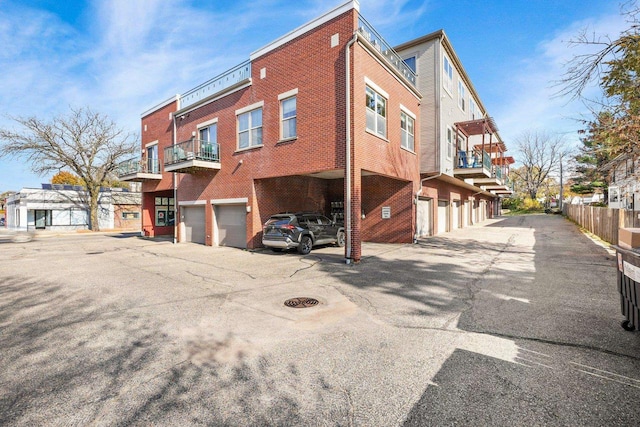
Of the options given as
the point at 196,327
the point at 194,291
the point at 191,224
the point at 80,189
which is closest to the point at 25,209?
the point at 80,189

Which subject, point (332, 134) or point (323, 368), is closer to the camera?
point (323, 368)

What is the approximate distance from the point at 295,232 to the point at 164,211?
48.9ft

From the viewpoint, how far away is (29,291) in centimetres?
687

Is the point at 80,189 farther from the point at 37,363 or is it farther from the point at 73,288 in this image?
the point at 37,363

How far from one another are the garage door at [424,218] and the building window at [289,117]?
27.4 feet

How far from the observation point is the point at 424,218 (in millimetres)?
17438

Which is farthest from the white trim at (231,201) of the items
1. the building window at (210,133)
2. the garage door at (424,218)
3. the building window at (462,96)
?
the building window at (462,96)

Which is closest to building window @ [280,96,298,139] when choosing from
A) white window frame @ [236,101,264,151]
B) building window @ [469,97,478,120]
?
white window frame @ [236,101,264,151]

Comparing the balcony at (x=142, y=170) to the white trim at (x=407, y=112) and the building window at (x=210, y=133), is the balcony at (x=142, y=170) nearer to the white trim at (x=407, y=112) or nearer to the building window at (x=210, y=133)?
the building window at (x=210, y=133)

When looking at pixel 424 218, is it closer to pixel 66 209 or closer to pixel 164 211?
pixel 164 211

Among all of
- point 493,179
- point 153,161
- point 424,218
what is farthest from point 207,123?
point 493,179

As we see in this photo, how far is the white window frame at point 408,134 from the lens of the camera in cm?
1401

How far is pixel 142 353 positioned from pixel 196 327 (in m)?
0.93

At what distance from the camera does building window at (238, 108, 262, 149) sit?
1327 centimetres
